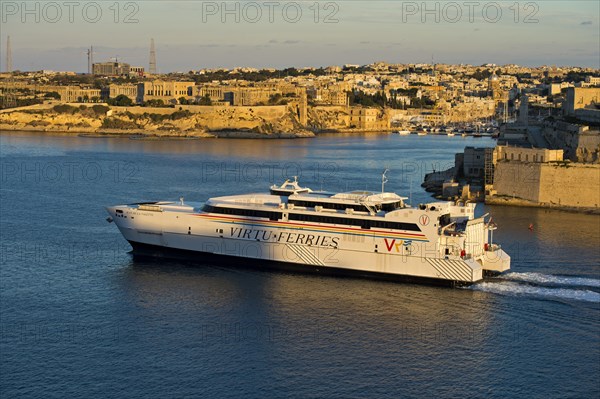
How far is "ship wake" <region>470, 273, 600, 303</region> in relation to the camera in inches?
601

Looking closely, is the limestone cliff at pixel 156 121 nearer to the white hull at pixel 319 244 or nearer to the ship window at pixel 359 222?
the white hull at pixel 319 244

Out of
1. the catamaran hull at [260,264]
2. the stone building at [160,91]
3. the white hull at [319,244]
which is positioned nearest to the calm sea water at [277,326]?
the catamaran hull at [260,264]

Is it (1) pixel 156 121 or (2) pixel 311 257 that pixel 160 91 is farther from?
(2) pixel 311 257

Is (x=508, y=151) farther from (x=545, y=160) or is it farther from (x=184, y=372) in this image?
(x=184, y=372)

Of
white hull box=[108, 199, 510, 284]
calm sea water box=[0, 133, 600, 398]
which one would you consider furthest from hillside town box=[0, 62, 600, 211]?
white hull box=[108, 199, 510, 284]

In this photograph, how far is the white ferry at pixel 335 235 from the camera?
1647 cm

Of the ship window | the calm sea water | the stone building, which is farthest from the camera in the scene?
the stone building

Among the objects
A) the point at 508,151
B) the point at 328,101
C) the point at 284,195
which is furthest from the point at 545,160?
the point at 328,101

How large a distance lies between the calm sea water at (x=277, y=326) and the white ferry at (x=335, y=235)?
0.40m

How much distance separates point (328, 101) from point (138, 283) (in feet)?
213

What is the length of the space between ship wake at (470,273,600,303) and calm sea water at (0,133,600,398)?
0.04 metres

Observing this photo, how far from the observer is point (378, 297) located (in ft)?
51.0

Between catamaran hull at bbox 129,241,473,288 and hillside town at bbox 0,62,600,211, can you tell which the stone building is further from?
catamaran hull at bbox 129,241,473,288

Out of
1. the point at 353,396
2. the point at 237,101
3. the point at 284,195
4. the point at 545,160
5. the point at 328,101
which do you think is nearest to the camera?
the point at 353,396
